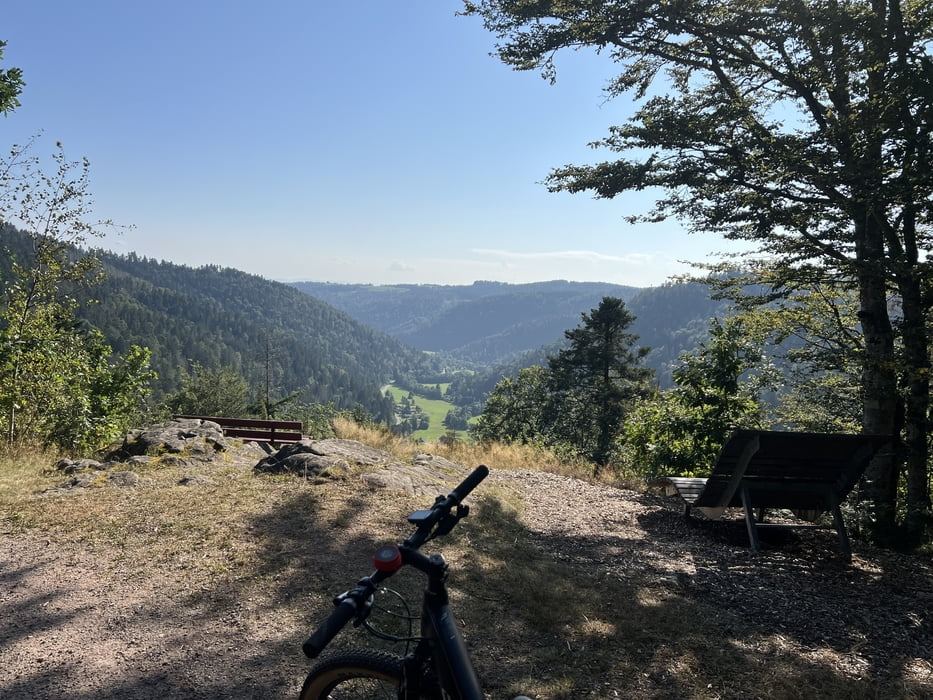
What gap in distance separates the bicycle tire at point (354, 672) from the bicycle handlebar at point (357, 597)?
0.44 metres

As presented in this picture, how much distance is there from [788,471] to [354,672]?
18.5 feet

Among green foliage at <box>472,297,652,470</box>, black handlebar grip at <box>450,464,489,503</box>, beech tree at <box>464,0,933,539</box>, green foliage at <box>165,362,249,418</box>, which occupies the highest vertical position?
beech tree at <box>464,0,933,539</box>

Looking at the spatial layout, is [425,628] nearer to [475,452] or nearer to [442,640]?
[442,640]

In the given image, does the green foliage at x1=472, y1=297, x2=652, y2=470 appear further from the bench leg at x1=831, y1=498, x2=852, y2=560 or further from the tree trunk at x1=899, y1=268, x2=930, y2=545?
the bench leg at x1=831, y1=498, x2=852, y2=560

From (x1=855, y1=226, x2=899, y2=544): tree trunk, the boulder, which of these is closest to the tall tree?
(x1=855, y1=226, x2=899, y2=544): tree trunk

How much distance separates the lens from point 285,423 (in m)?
12.1

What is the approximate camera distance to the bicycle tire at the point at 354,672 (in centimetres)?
209

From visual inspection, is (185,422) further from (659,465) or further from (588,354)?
(588,354)

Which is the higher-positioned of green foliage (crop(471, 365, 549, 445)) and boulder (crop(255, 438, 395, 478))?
boulder (crop(255, 438, 395, 478))

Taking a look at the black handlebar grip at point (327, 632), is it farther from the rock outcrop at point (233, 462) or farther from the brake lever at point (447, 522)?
the rock outcrop at point (233, 462)

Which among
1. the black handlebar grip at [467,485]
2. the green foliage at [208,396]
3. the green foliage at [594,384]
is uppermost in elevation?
the black handlebar grip at [467,485]

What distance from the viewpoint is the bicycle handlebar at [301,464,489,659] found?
161 centimetres

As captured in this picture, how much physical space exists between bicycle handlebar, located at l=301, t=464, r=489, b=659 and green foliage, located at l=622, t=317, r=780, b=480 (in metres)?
9.16

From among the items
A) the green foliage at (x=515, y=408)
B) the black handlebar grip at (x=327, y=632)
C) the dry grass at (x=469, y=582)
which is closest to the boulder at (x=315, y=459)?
the dry grass at (x=469, y=582)
